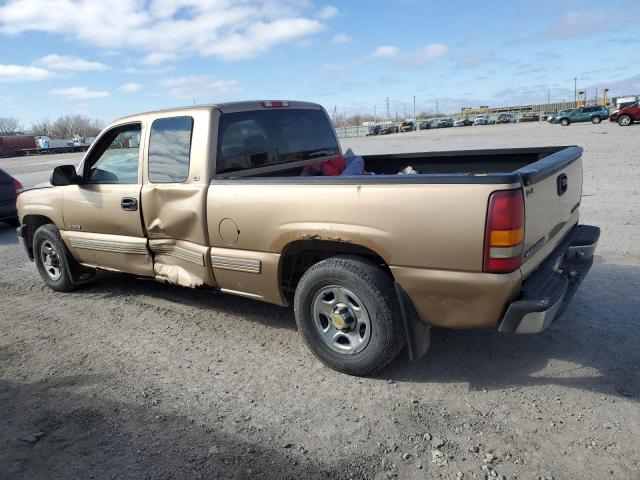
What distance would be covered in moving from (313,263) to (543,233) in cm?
165

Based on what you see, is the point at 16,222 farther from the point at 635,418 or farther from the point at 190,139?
the point at 635,418

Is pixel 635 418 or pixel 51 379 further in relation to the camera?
pixel 51 379

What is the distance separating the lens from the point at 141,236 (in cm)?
465

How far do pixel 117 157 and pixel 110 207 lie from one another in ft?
1.65

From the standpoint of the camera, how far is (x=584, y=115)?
46.5m

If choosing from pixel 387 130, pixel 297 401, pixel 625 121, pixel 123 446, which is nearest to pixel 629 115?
pixel 625 121

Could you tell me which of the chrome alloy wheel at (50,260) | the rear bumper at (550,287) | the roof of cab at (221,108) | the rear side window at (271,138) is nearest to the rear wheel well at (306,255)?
the rear bumper at (550,287)

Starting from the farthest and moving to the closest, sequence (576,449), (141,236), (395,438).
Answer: (141,236) < (395,438) < (576,449)

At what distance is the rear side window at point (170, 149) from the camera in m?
4.25

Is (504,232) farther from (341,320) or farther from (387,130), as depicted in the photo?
(387,130)

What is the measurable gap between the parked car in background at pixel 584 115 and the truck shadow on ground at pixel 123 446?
1960 inches

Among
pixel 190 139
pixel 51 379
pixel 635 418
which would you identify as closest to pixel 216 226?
pixel 190 139

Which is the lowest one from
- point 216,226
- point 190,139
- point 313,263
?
point 313,263

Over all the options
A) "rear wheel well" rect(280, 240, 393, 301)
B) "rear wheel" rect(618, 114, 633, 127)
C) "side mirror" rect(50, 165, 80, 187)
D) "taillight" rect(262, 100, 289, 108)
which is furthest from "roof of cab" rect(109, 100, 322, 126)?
"rear wheel" rect(618, 114, 633, 127)
